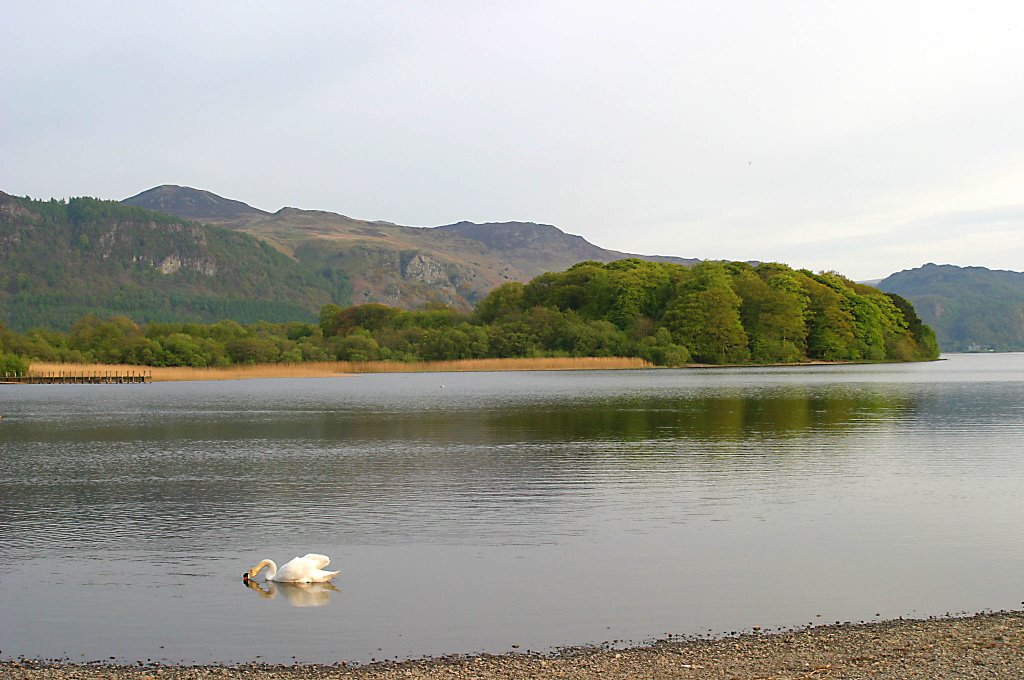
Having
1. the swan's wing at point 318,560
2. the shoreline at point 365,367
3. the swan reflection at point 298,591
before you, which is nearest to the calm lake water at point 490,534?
the swan reflection at point 298,591

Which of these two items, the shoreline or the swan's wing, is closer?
the swan's wing

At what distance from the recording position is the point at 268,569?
11.5m

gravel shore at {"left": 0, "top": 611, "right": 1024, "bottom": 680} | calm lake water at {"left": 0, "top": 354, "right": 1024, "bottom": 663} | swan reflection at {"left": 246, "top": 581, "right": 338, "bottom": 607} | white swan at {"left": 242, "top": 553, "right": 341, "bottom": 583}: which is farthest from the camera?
white swan at {"left": 242, "top": 553, "right": 341, "bottom": 583}

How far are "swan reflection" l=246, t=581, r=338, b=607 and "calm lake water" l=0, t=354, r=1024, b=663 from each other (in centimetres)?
4

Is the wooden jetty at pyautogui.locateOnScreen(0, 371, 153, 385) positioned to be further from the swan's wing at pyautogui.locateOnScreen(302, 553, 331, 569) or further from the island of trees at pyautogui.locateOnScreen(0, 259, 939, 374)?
the swan's wing at pyautogui.locateOnScreen(302, 553, 331, 569)

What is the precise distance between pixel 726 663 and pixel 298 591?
500cm

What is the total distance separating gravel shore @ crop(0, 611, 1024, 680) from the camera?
7.83 metres

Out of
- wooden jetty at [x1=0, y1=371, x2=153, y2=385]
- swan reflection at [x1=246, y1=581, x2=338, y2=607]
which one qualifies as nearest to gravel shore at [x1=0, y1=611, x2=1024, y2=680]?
swan reflection at [x1=246, y1=581, x2=338, y2=607]

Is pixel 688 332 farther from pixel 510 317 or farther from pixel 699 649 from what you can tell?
pixel 699 649

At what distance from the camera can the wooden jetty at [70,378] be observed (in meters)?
77.9

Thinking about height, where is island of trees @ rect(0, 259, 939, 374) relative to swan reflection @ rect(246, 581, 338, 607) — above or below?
above

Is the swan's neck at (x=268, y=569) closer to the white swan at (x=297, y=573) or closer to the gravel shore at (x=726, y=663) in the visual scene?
the white swan at (x=297, y=573)

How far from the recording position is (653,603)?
10312 mm

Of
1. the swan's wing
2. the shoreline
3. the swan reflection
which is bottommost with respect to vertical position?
the swan reflection
